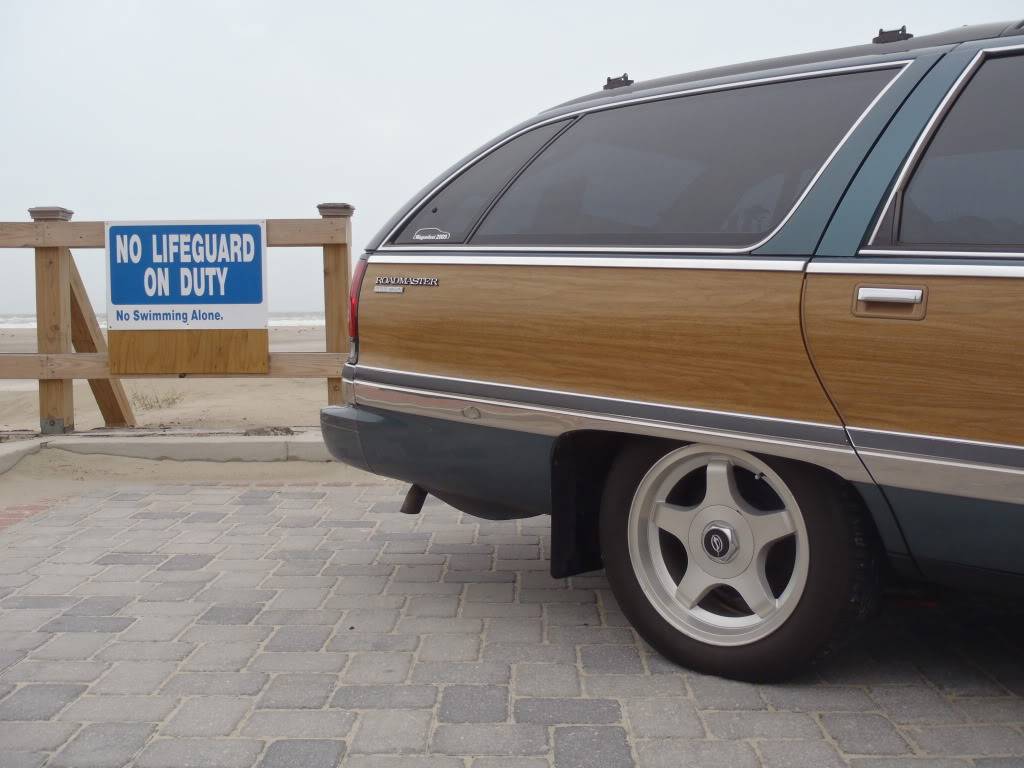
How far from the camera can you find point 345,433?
4062 millimetres

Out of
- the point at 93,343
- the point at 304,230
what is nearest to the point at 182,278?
the point at 304,230

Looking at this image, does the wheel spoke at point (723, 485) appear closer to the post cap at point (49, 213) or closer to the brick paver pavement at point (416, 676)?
the brick paver pavement at point (416, 676)

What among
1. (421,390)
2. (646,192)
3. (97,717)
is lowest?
(97,717)

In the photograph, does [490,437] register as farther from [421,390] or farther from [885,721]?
[885,721]

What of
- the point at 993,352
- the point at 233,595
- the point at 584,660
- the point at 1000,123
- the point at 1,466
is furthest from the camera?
the point at 1,466

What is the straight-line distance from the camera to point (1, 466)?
6535 mm

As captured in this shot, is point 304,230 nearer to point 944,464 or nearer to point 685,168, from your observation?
point 685,168

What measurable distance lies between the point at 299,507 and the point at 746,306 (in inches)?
136

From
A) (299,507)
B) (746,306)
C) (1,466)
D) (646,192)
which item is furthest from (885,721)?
(1,466)

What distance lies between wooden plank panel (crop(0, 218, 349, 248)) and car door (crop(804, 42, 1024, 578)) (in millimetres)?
4709

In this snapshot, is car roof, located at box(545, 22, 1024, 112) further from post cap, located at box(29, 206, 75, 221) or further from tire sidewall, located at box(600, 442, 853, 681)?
post cap, located at box(29, 206, 75, 221)

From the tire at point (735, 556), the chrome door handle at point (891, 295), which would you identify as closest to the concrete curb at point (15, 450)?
the tire at point (735, 556)

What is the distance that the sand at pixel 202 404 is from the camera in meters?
8.98

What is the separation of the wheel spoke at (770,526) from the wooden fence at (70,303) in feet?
14.1
